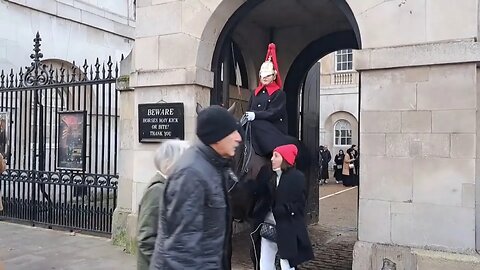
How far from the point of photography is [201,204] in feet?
8.70

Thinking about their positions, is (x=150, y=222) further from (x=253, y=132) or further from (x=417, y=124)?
(x=417, y=124)

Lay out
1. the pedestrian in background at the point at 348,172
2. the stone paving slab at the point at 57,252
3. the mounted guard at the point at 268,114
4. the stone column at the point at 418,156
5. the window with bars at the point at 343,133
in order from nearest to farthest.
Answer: the stone column at the point at 418,156 < the mounted guard at the point at 268,114 < the stone paving slab at the point at 57,252 < the pedestrian in background at the point at 348,172 < the window with bars at the point at 343,133

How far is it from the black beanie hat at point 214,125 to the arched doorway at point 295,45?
5359 millimetres

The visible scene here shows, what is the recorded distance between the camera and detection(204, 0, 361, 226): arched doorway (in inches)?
339

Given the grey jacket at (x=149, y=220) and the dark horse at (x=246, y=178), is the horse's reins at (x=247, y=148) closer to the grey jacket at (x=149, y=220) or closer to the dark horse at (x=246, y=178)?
the dark horse at (x=246, y=178)

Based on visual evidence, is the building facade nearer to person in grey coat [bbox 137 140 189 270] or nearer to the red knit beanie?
the red knit beanie

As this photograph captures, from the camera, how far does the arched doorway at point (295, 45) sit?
8617mm

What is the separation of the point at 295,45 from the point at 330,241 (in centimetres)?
394

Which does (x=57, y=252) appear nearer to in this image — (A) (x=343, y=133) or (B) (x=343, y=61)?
(A) (x=343, y=133)

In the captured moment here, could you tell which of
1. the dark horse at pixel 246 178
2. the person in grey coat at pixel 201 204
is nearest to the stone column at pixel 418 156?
the dark horse at pixel 246 178

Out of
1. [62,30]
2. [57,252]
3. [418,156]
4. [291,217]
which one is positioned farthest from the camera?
[62,30]

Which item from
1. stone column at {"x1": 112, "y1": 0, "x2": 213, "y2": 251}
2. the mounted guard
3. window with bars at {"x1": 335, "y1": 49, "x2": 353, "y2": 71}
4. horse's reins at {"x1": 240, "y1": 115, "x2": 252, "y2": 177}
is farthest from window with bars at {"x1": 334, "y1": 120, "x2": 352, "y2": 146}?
horse's reins at {"x1": 240, "y1": 115, "x2": 252, "y2": 177}

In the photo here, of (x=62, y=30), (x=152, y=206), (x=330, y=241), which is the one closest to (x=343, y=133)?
(x=62, y=30)

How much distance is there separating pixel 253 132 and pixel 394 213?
72.5 inches
